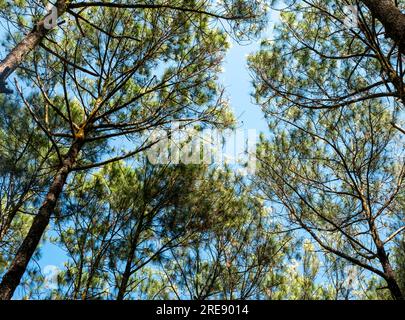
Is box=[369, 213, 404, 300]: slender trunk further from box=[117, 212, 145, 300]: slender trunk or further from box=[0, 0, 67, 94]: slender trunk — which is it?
box=[0, 0, 67, 94]: slender trunk

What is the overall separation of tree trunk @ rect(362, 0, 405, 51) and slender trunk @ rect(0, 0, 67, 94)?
2.30 metres

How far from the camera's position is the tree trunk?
2291 millimetres

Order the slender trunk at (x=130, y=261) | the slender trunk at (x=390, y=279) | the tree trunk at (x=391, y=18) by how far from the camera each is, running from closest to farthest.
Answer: the tree trunk at (x=391, y=18) < the slender trunk at (x=390, y=279) < the slender trunk at (x=130, y=261)

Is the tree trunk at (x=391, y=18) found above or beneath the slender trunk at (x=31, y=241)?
above

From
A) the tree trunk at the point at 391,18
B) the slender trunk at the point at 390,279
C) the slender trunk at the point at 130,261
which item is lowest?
the slender trunk at the point at 390,279

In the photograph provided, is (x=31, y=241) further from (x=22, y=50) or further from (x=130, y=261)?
(x=130, y=261)

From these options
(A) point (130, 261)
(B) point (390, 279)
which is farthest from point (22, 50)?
(B) point (390, 279)

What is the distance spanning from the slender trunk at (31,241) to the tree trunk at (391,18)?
2.46m

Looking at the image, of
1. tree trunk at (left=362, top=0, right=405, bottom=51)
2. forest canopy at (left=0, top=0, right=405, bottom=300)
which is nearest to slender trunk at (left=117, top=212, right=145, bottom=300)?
forest canopy at (left=0, top=0, right=405, bottom=300)

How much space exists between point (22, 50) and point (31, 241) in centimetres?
133

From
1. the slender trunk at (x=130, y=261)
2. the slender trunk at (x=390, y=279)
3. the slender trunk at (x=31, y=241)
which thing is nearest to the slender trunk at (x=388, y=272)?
the slender trunk at (x=390, y=279)

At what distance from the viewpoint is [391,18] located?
2.36 m

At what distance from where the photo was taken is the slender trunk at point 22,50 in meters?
2.51

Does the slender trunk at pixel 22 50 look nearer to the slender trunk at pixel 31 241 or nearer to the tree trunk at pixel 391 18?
the slender trunk at pixel 31 241
